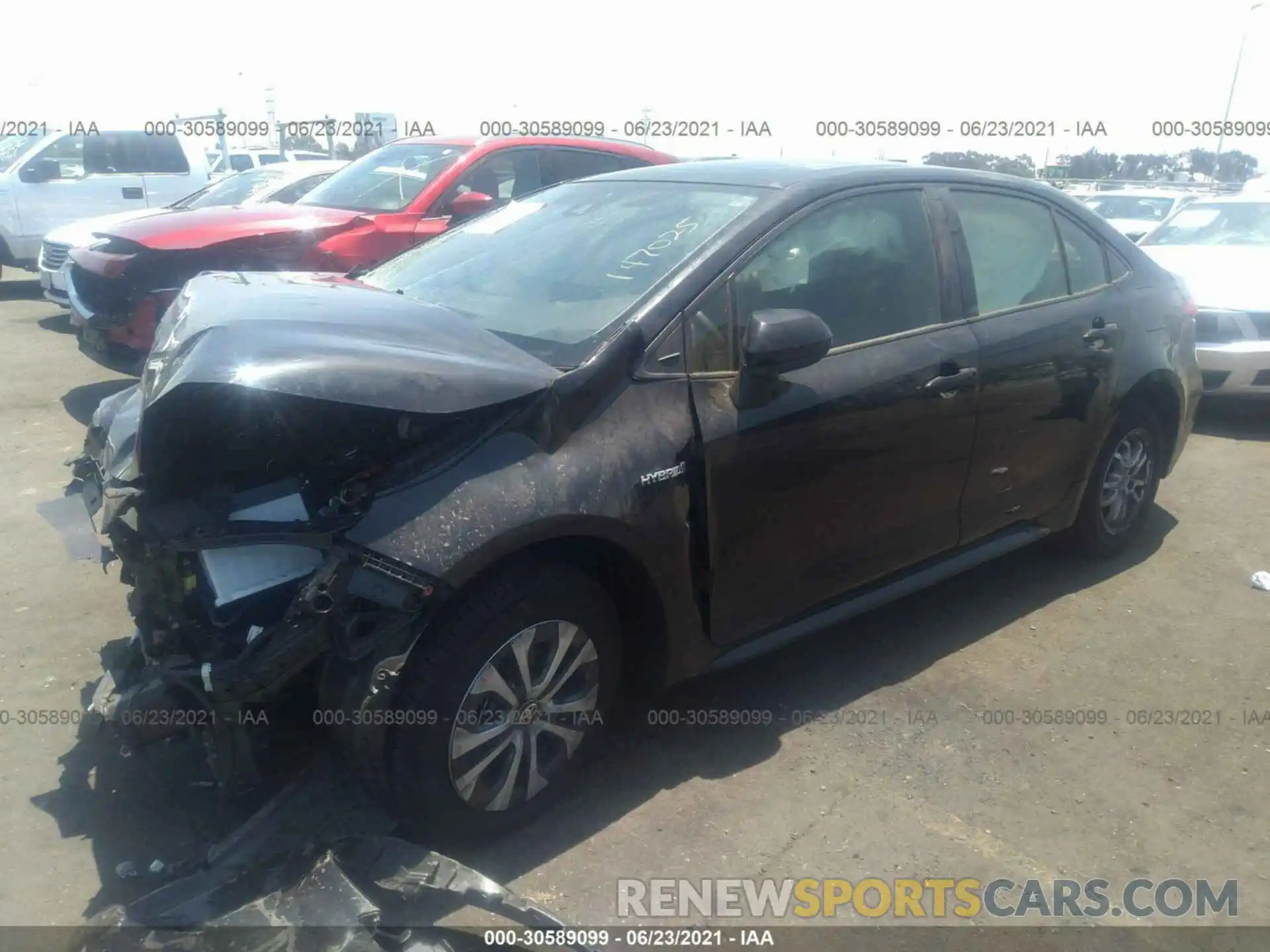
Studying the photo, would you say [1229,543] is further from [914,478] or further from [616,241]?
[616,241]

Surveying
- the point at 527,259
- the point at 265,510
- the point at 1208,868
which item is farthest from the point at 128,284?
the point at 1208,868

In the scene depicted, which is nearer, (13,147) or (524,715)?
(524,715)

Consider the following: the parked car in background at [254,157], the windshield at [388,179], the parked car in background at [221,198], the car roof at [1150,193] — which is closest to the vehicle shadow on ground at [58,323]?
the parked car in background at [221,198]

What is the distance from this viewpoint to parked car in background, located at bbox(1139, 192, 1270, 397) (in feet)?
23.9

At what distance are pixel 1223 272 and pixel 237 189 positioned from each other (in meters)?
9.26

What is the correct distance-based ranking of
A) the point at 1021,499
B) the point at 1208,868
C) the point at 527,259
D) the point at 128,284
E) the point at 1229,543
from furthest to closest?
the point at 128,284, the point at 1229,543, the point at 1021,499, the point at 527,259, the point at 1208,868

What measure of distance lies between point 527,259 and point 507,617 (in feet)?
4.71

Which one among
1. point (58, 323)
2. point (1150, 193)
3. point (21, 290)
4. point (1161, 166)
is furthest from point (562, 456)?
point (1161, 166)

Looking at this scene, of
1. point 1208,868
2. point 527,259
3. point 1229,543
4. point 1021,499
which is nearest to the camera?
point 1208,868

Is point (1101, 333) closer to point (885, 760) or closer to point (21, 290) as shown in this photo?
point (885, 760)

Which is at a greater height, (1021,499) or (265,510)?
(265,510)

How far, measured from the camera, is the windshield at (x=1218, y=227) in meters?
8.85

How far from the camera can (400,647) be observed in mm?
2506

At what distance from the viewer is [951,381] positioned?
3643 mm
